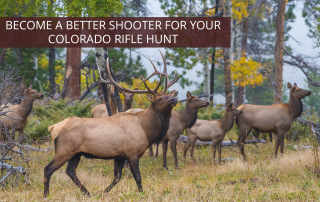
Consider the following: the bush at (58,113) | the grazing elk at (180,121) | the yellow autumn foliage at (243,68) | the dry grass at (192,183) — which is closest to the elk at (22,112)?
the bush at (58,113)

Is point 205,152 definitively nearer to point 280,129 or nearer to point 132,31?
point 280,129

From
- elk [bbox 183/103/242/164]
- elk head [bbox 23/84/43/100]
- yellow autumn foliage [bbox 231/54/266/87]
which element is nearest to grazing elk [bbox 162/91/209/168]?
elk [bbox 183/103/242/164]

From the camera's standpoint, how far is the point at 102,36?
9.41 metres

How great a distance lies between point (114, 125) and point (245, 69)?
44.9 feet

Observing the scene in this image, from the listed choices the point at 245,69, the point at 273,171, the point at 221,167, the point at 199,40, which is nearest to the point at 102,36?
the point at 221,167

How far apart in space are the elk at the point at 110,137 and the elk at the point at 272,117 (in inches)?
170

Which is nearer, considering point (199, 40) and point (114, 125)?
point (114, 125)

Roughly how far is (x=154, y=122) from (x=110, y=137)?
0.88 metres

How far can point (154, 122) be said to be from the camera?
6.63m

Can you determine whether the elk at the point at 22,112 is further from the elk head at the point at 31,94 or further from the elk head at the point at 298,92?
the elk head at the point at 298,92

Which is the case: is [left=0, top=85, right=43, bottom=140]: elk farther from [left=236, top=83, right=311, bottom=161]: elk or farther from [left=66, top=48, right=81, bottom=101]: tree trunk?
[left=66, top=48, right=81, bottom=101]: tree trunk

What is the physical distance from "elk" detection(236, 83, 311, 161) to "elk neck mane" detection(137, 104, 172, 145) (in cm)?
425

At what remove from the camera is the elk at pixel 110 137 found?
6008 millimetres

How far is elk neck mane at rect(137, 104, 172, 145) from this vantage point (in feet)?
21.6
